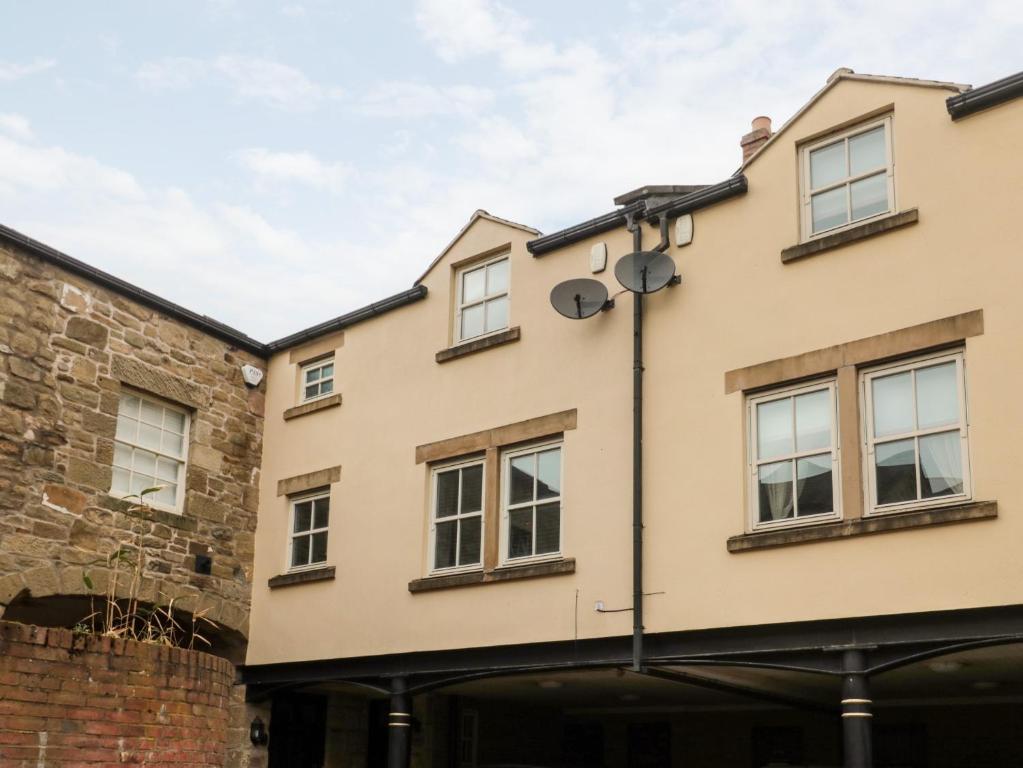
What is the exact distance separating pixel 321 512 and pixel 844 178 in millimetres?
7807

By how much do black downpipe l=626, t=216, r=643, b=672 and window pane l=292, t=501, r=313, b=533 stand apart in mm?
5404

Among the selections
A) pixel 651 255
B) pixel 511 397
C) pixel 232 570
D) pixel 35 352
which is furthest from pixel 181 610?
pixel 651 255

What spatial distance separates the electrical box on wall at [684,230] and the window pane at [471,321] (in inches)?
118

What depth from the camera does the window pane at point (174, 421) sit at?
51.2 feet

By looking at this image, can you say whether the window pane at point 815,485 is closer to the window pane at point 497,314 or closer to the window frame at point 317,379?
the window pane at point 497,314

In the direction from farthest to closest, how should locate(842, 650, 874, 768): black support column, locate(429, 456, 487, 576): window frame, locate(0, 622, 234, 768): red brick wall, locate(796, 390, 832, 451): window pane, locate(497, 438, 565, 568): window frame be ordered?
locate(429, 456, 487, 576): window frame
locate(497, 438, 565, 568): window frame
locate(796, 390, 832, 451): window pane
locate(842, 650, 874, 768): black support column
locate(0, 622, 234, 768): red brick wall

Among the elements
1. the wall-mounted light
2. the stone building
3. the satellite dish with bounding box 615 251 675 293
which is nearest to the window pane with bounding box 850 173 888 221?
the satellite dish with bounding box 615 251 675 293

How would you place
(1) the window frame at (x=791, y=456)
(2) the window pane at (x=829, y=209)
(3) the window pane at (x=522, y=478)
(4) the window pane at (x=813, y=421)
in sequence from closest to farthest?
(1) the window frame at (x=791, y=456)
(4) the window pane at (x=813, y=421)
(2) the window pane at (x=829, y=209)
(3) the window pane at (x=522, y=478)

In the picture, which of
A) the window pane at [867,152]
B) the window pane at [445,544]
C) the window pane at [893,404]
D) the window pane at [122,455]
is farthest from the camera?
the window pane at [122,455]

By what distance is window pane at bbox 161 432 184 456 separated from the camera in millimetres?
15508

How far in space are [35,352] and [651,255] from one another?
7.02m

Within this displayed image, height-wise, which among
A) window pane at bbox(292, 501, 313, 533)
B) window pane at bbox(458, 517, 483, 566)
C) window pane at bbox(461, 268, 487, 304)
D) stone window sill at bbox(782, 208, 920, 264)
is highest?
window pane at bbox(461, 268, 487, 304)

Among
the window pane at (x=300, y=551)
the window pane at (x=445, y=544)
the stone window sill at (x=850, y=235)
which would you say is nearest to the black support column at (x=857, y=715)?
the stone window sill at (x=850, y=235)

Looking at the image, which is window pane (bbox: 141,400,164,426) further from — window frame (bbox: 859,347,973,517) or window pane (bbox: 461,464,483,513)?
window frame (bbox: 859,347,973,517)
